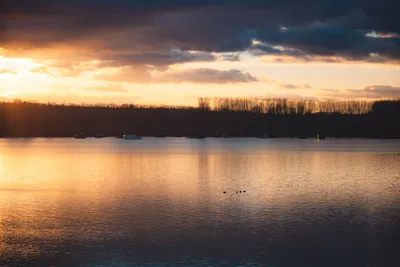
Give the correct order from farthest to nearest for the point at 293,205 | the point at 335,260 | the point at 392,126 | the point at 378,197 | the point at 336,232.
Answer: the point at 392,126
the point at 378,197
the point at 293,205
the point at 336,232
the point at 335,260

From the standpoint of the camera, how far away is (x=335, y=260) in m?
19.7

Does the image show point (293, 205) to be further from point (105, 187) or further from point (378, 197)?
point (105, 187)

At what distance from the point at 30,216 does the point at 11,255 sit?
27.9ft

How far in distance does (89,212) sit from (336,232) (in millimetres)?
13480

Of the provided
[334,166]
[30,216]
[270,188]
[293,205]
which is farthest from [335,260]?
[334,166]

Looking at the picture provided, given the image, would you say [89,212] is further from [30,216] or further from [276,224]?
[276,224]

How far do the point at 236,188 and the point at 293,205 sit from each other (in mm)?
8791

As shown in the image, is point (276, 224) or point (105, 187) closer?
point (276, 224)

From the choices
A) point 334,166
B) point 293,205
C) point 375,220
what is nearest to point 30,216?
point 293,205

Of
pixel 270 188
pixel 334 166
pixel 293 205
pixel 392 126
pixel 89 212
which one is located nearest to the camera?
pixel 89 212

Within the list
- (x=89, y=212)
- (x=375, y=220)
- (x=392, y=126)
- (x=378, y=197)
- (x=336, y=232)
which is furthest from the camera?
(x=392, y=126)

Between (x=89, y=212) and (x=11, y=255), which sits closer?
(x=11, y=255)

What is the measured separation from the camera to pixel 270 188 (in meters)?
40.0

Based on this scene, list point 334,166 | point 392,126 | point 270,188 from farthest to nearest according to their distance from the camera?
point 392,126
point 334,166
point 270,188
